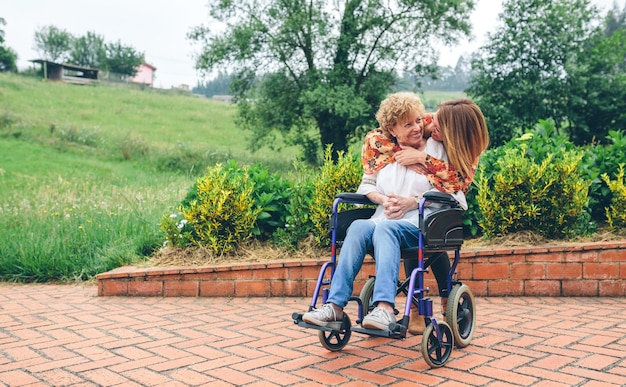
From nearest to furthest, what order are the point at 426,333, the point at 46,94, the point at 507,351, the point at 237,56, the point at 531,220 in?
the point at 426,333 → the point at 507,351 → the point at 531,220 → the point at 237,56 → the point at 46,94

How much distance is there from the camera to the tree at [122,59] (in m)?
63.2

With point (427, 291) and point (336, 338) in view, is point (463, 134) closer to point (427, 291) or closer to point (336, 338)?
point (427, 291)

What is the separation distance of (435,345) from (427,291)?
0.98 feet

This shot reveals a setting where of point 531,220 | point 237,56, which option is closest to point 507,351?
point 531,220

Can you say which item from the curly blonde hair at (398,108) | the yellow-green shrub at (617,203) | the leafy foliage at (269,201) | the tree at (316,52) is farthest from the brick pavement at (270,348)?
the tree at (316,52)

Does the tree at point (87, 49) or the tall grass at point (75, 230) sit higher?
the tree at point (87, 49)

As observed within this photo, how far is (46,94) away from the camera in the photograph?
31672 millimetres

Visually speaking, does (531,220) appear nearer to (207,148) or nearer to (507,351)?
(507,351)

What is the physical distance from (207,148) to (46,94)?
15.4 meters

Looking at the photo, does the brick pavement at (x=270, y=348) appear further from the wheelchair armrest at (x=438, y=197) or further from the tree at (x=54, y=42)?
the tree at (x=54, y=42)

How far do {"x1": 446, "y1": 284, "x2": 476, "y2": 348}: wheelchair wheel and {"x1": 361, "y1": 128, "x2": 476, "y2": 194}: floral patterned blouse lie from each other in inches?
20.8

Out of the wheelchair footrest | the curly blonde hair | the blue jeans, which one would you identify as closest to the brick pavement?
the wheelchair footrest

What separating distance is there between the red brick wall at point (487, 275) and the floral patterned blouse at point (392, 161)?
53.5 inches

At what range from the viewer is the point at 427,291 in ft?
9.59
